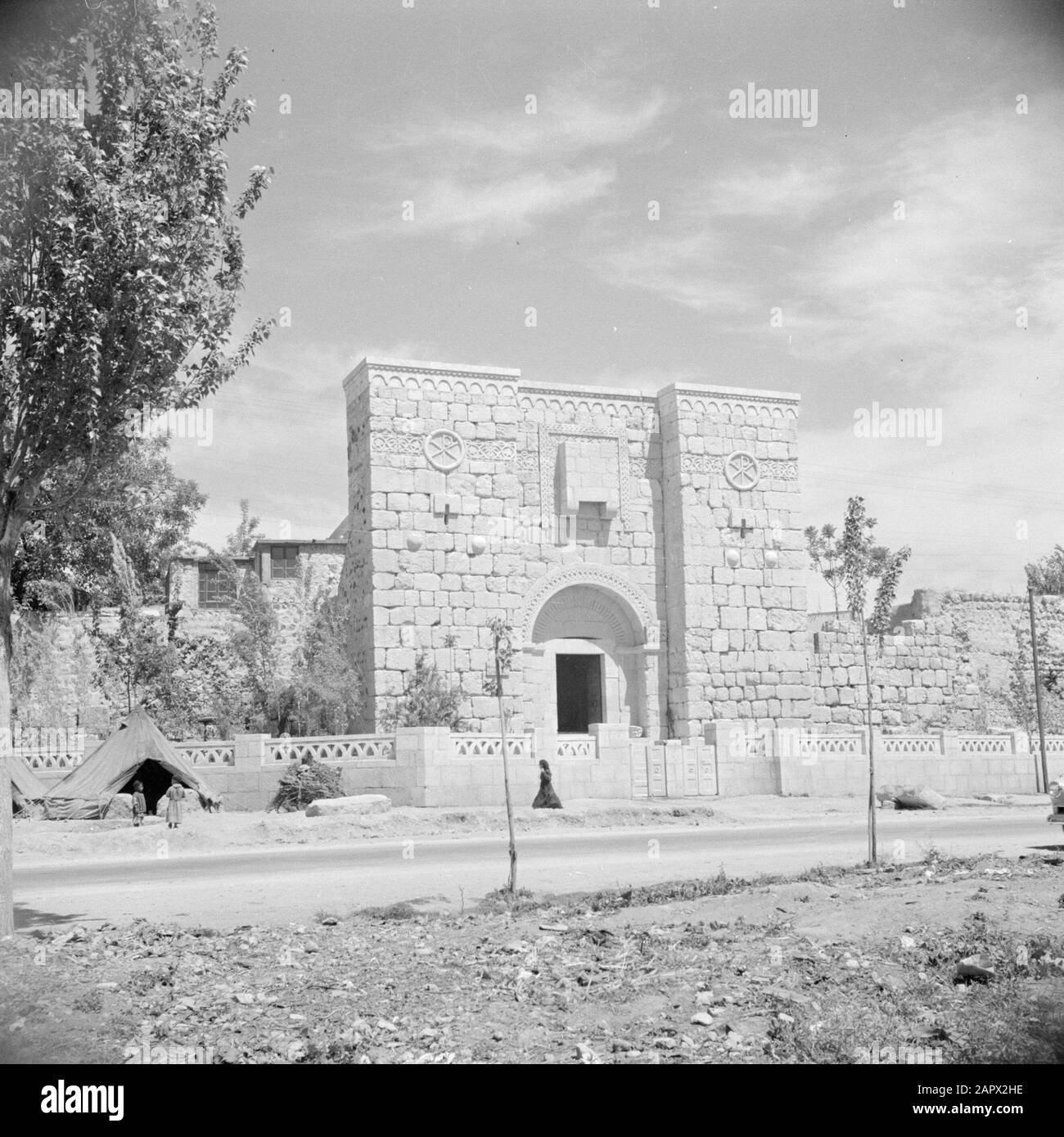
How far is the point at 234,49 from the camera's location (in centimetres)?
1050

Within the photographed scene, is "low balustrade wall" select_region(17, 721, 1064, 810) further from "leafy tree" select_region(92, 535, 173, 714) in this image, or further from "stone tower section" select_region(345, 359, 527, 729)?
"stone tower section" select_region(345, 359, 527, 729)

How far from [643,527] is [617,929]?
20.7 metres

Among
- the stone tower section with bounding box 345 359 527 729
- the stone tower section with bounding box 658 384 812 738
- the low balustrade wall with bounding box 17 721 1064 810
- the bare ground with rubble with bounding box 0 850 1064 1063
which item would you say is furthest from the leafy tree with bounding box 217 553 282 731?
the bare ground with rubble with bounding box 0 850 1064 1063

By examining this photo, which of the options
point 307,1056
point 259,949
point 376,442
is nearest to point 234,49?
point 259,949

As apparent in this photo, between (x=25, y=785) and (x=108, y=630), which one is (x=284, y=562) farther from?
(x=25, y=785)

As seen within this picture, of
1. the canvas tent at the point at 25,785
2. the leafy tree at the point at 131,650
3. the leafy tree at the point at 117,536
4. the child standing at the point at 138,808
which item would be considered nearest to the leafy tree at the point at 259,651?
the leafy tree at the point at 131,650

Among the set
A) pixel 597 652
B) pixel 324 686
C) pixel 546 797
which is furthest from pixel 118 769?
pixel 597 652

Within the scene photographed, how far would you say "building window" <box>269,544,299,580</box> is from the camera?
29.9 metres

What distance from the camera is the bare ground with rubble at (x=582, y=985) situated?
684 cm

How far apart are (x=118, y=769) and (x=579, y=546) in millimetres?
11985

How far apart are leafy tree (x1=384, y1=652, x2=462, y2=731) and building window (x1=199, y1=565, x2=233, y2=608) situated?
6.09 meters

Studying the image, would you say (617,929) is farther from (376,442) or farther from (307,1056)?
(376,442)

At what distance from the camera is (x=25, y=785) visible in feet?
72.0
